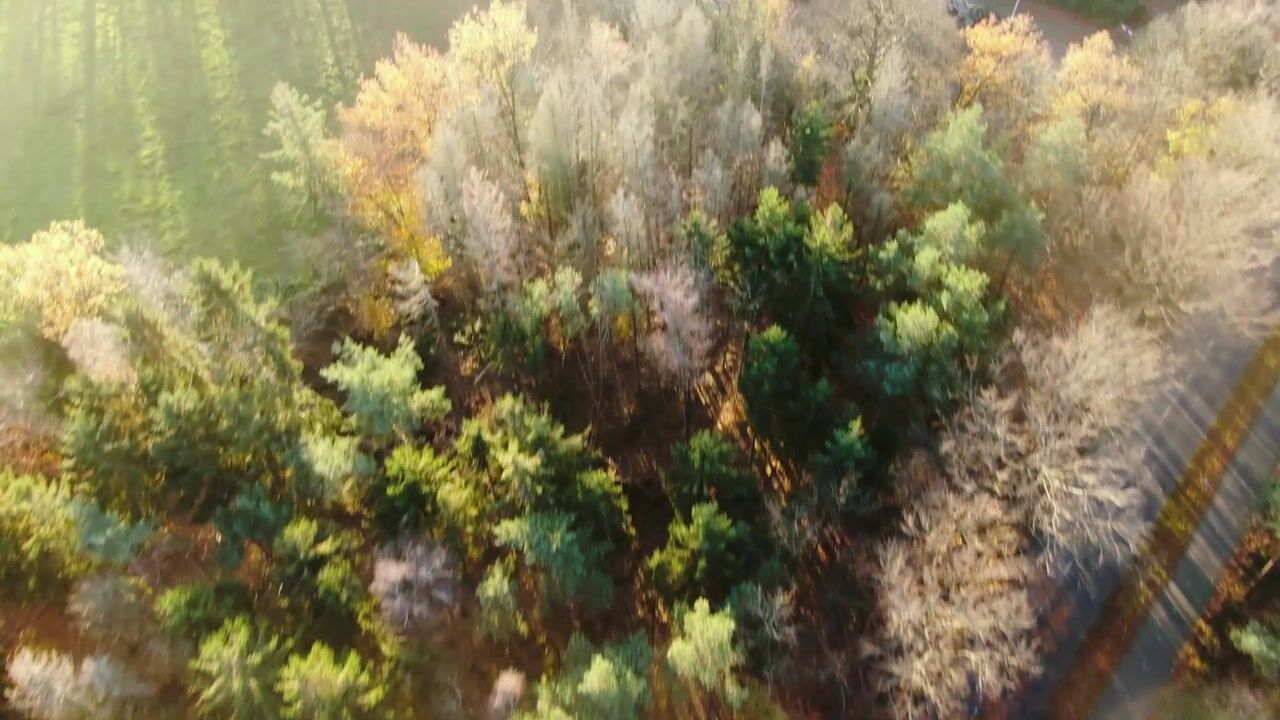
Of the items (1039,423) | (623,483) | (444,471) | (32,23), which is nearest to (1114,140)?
(1039,423)

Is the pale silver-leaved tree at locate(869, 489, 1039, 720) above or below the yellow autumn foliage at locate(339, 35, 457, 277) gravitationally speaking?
below

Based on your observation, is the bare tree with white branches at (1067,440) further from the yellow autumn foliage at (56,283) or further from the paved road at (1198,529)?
the yellow autumn foliage at (56,283)

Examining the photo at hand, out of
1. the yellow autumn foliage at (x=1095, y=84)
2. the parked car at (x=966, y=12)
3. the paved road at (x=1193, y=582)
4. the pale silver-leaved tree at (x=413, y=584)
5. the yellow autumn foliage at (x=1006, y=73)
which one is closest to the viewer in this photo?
the pale silver-leaved tree at (x=413, y=584)

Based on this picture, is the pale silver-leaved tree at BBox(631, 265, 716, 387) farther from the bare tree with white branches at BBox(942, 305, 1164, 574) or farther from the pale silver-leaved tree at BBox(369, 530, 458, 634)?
the pale silver-leaved tree at BBox(369, 530, 458, 634)

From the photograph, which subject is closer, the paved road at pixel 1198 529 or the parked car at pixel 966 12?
the paved road at pixel 1198 529

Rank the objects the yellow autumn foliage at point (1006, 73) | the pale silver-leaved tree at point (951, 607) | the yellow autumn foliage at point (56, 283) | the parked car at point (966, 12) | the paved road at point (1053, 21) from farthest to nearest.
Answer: the paved road at point (1053, 21) → the parked car at point (966, 12) → the yellow autumn foliage at point (1006, 73) → the yellow autumn foliage at point (56, 283) → the pale silver-leaved tree at point (951, 607)

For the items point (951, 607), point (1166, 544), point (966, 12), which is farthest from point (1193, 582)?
point (966, 12)

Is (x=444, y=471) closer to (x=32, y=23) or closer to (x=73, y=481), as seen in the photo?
(x=73, y=481)

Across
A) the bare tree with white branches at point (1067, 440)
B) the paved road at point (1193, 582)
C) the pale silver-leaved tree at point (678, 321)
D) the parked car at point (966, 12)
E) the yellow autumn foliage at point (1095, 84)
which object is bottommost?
the paved road at point (1193, 582)

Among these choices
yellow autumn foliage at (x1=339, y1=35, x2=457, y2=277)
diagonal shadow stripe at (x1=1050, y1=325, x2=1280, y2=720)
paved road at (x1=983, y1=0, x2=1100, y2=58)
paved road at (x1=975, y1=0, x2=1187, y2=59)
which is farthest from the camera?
paved road at (x1=975, y1=0, x2=1187, y2=59)

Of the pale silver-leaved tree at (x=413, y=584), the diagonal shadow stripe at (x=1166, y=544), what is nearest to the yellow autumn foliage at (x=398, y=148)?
the pale silver-leaved tree at (x=413, y=584)

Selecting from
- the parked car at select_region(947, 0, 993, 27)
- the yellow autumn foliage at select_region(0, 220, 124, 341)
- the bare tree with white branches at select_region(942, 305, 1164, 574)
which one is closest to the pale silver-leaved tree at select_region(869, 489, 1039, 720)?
the bare tree with white branches at select_region(942, 305, 1164, 574)
